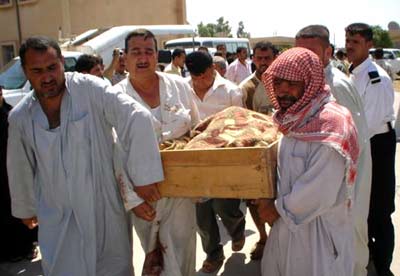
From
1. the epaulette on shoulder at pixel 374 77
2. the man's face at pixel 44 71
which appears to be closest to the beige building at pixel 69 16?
the epaulette on shoulder at pixel 374 77

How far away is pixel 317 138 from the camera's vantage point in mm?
2260

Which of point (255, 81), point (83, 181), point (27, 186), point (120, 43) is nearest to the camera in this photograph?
point (83, 181)

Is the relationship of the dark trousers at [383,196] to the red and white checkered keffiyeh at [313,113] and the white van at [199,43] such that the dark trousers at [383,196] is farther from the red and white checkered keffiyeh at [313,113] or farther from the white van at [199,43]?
the white van at [199,43]

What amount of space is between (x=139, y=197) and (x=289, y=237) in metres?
0.89

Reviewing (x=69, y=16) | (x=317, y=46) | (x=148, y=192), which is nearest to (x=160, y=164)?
(x=148, y=192)

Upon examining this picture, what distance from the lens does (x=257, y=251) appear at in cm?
420

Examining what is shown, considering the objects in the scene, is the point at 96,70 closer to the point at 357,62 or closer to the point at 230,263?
the point at 230,263

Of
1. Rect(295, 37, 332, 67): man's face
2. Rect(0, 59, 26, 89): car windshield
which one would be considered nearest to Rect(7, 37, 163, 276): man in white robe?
Rect(295, 37, 332, 67): man's face

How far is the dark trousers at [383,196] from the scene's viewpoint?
3.65m

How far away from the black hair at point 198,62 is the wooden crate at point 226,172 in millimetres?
1470

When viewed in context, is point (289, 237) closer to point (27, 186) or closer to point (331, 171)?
point (331, 171)

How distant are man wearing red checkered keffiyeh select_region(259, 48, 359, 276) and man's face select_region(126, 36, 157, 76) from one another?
3.15 feet

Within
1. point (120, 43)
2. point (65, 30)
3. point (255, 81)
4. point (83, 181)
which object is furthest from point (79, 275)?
point (65, 30)

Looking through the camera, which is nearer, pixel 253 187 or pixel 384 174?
pixel 253 187
